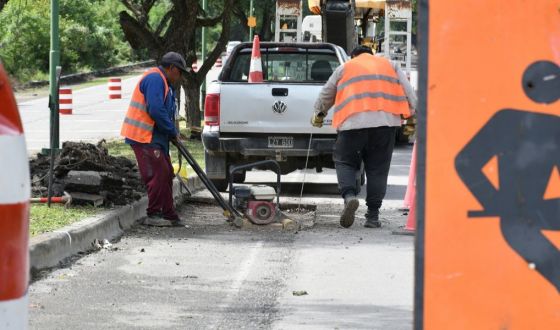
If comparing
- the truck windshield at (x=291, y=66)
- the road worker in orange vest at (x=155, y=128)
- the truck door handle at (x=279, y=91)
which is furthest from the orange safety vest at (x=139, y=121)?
the truck windshield at (x=291, y=66)

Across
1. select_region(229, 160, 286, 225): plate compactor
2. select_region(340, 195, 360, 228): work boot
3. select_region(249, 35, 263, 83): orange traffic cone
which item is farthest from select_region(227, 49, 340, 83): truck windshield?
select_region(340, 195, 360, 228): work boot

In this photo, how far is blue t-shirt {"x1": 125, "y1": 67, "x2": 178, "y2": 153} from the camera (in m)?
11.3

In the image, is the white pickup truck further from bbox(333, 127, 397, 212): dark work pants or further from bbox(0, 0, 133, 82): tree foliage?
bbox(0, 0, 133, 82): tree foliage

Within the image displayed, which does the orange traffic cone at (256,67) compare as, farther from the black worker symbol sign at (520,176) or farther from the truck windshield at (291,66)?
the black worker symbol sign at (520,176)

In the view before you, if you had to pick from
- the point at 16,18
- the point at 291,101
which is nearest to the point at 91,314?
the point at 291,101

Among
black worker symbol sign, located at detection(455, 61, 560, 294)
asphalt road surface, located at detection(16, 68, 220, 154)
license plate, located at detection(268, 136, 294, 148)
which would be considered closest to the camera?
black worker symbol sign, located at detection(455, 61, 560, 294)

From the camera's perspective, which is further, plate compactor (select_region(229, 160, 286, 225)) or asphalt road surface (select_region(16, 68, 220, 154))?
asphalt road surface (select_region(16, 68, 220, 154))

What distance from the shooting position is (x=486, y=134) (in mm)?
2520

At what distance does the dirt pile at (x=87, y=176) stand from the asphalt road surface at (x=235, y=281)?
52 cm

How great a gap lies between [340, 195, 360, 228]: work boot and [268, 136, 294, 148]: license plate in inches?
103

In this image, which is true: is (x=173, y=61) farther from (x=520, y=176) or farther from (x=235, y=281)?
(x=520, y=176)

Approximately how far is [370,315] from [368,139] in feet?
15.5

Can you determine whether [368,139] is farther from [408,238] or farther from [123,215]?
[123,215]

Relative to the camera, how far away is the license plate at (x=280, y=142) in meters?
14.1
